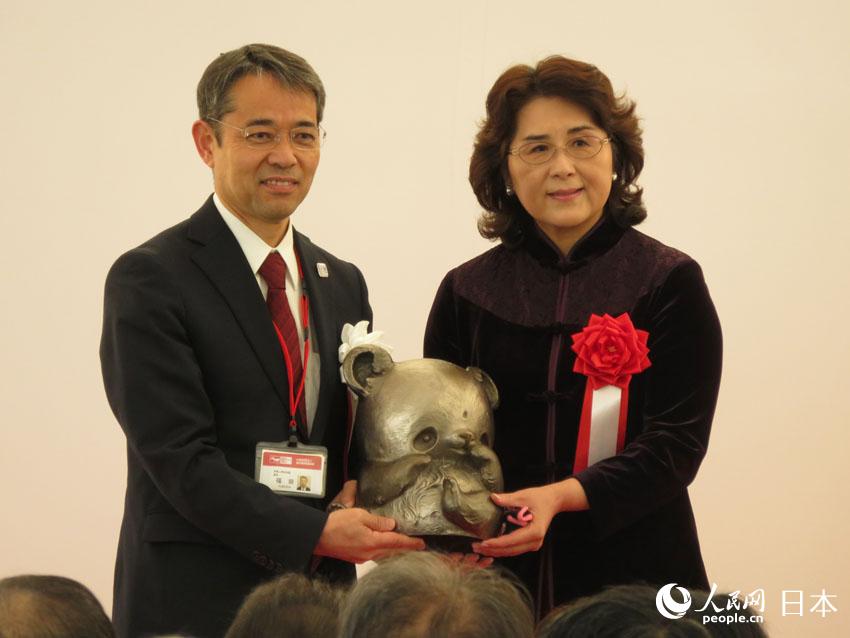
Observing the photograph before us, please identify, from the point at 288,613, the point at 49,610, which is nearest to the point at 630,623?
Answer: the point at 288,613

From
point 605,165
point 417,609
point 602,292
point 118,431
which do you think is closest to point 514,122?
point 605,165

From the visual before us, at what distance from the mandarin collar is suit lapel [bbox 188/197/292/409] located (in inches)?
25.3

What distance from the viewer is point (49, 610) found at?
151 cm

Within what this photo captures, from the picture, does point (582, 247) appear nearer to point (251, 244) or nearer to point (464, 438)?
point (464, 438)

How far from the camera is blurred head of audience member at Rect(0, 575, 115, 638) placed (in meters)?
1.49

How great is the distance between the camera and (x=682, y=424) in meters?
2.60

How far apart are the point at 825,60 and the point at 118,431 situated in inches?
112

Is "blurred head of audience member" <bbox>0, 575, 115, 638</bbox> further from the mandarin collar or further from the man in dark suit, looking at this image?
the mandarin collar

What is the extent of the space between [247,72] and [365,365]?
0.64 m

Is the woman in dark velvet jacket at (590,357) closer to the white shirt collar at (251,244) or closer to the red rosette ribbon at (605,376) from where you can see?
the red rosette ribbon at (605,376)

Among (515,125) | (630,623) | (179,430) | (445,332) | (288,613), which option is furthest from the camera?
(445,332)

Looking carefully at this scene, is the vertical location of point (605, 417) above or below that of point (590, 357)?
below

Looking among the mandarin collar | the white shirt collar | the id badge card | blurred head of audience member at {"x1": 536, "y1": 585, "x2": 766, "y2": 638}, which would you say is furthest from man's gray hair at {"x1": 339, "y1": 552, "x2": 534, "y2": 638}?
the mandarin collar

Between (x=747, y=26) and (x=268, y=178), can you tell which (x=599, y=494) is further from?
(x=747, y=26)
